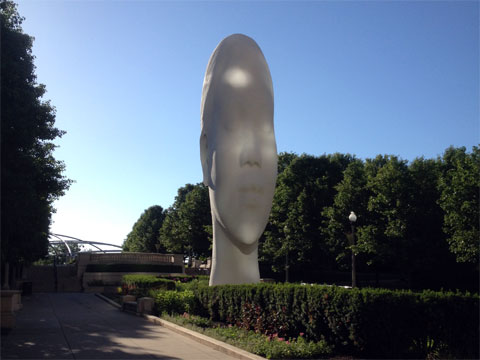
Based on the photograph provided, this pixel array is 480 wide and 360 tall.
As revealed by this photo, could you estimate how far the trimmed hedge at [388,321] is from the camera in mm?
8375

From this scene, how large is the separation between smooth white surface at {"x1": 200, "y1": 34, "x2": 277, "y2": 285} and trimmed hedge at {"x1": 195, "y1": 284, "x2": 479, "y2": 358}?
7017 millimetres

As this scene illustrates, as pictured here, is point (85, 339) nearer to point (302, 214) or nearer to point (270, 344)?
point (270, 344)

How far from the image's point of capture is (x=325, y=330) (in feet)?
33.3

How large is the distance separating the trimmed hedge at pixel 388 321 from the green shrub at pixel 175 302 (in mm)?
6415

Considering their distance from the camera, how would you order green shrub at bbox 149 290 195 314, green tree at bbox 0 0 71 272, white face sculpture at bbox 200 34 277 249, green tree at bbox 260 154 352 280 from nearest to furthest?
green tree at bbox 0 0 71 272
green shrub at bbox 149 290 195 314
white face sculpture at bbox 200 34 277 249
green tree at bbox 260 154 352 280

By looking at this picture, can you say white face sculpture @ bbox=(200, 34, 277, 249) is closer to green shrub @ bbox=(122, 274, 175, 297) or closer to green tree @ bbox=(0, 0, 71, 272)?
green shrub @ bbox=(122, 274, 175, 297)

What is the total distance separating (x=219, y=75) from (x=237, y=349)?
39.0 feet

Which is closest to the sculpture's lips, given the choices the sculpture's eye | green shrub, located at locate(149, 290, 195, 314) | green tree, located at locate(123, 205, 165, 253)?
the sculpture's eye

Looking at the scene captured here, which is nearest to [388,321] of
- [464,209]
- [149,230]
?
[464,209]

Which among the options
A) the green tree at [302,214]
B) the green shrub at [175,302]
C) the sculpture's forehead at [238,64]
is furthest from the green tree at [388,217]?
the green shrub at [175,302]

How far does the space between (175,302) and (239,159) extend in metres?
6.06

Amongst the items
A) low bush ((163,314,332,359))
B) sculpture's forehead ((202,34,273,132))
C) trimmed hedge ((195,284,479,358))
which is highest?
sculpture's forehead ((202,34,273,132))

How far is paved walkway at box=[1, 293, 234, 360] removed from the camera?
32.2 feet

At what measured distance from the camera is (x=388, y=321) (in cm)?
878
